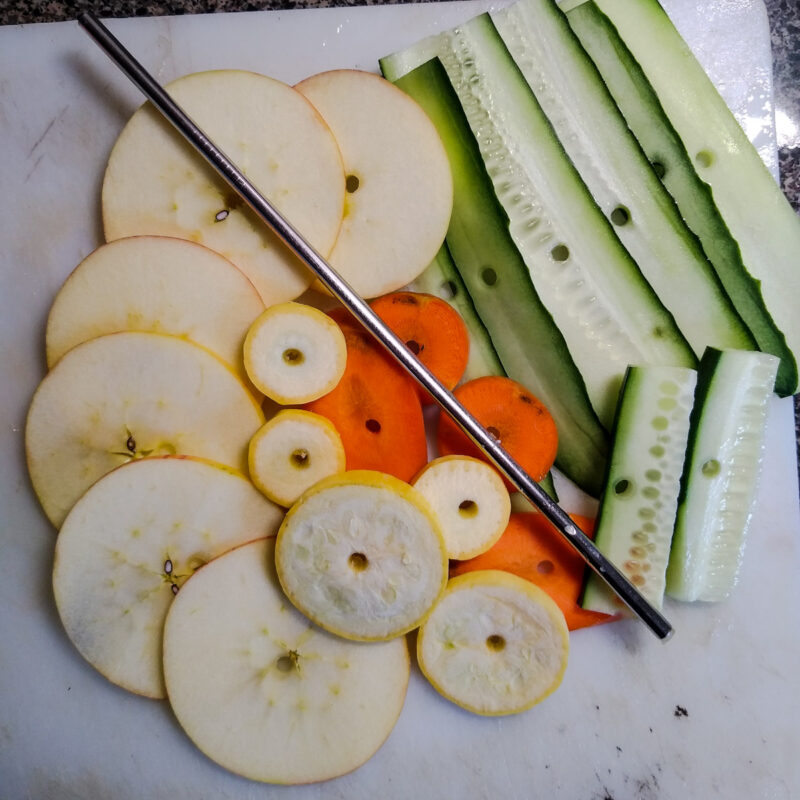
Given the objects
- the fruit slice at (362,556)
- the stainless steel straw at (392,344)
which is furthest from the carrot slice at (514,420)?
the fruit slice at (362,556)

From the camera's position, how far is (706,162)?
1282 mm

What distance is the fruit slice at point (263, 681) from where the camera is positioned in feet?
3.63

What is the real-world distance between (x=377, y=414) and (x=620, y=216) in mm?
590

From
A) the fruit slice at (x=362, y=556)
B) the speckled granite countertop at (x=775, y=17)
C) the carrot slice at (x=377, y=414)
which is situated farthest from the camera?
the speckled granite countertop at (x=775, y=17)

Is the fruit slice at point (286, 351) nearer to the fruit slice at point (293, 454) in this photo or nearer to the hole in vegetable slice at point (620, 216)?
the fruit slice at point (293, 454)

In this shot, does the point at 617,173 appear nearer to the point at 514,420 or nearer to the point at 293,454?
the point at 514,420

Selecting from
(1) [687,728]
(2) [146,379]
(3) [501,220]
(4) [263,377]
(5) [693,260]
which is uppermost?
(2) [146,379]

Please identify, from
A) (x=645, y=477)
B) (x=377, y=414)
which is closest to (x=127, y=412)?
(x=377, y=414)

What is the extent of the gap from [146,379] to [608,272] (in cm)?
82

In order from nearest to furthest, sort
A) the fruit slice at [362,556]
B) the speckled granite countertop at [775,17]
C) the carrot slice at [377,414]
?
the fruit slice at [362,556], the carrot slice at [377,414], the speckled granite countertop at [775,17]

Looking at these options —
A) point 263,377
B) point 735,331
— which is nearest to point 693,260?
point 735,331

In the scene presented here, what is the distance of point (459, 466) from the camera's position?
1112mm

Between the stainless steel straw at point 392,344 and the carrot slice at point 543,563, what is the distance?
0.23ft

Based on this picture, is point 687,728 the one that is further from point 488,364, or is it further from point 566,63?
point 566,63
